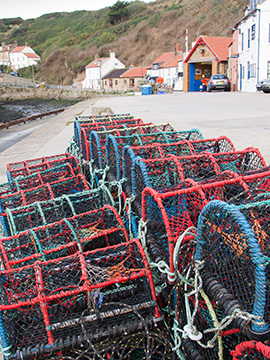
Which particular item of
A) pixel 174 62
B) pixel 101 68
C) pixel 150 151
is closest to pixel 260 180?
pixel 150 151

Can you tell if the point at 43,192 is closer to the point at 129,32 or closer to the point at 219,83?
the point at 219,83

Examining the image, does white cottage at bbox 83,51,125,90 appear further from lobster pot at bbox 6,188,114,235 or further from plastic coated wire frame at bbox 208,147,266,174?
plastic coated wire frame at bbox 208,147,266,174

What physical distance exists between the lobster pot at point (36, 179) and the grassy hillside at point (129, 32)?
156ft

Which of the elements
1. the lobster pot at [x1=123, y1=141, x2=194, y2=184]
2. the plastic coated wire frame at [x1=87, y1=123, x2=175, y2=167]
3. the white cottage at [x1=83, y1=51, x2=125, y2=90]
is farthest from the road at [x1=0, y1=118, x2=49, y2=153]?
the white cottage at [x1=83, y1=51, x2=125, y2=90]

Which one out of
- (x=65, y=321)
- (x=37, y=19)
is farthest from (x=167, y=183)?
(x=37, y=19)

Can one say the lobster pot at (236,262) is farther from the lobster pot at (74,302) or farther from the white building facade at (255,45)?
the white building facade at (255,45)

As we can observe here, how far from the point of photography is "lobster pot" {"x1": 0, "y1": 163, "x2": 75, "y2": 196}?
3735 mm

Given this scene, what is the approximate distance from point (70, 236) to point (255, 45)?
22762 millimetres

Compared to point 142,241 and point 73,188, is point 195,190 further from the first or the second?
point 73,188

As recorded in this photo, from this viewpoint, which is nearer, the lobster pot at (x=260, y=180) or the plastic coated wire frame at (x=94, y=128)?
the lobster pot at (x=260, y=180)

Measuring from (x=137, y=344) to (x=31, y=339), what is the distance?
58 centimetres

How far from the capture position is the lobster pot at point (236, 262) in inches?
53.1

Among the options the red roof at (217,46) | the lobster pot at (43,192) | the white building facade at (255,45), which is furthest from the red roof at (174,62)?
the lobster pot at (43,192)

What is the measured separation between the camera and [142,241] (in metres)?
2.27
